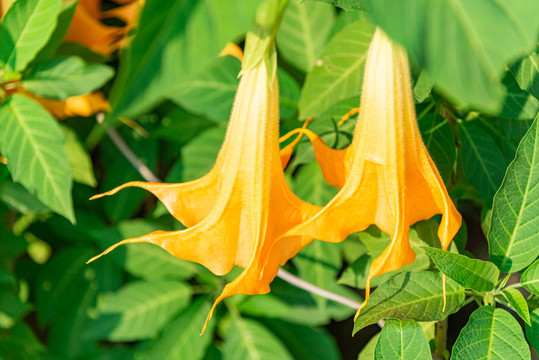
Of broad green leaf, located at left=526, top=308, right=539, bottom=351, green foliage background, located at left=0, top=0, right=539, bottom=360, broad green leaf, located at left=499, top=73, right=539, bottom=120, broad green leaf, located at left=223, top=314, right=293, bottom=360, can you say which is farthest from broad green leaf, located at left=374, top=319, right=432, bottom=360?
broad green leaf, located at left=223, top=314, right=293, bottom=360

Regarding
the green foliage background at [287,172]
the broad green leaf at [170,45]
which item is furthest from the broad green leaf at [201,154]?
the broad green leaf at [170,45]

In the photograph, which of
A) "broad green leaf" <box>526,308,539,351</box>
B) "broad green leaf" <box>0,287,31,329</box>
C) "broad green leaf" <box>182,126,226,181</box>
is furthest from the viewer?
"broad green leaf" <box>0,287,31,329</box>

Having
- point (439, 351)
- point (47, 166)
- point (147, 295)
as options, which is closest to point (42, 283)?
point (147, 295)

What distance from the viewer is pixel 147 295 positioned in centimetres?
98

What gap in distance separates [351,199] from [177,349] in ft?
1.97

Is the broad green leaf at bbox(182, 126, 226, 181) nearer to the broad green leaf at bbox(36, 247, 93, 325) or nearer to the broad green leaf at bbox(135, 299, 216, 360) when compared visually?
the broad green leaf at bbox(135, 299, 216, 360)

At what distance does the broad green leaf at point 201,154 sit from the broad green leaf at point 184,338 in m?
0.26

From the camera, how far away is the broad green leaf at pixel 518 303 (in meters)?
0.51

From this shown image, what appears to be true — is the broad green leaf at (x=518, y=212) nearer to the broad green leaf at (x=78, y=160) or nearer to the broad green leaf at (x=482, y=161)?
the broad green leaf at (x=482, y=161)

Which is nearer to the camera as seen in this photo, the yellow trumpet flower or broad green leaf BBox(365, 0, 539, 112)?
broad green leaf BBox(365, 0, 539, 112)

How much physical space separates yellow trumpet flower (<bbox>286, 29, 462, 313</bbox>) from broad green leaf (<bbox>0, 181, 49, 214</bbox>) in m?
0.65

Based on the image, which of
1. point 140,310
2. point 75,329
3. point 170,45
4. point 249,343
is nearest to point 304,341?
point 249,343

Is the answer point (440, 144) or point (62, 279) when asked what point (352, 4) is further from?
point (62, 279)

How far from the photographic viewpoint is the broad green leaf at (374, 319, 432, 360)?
0.50 meters
